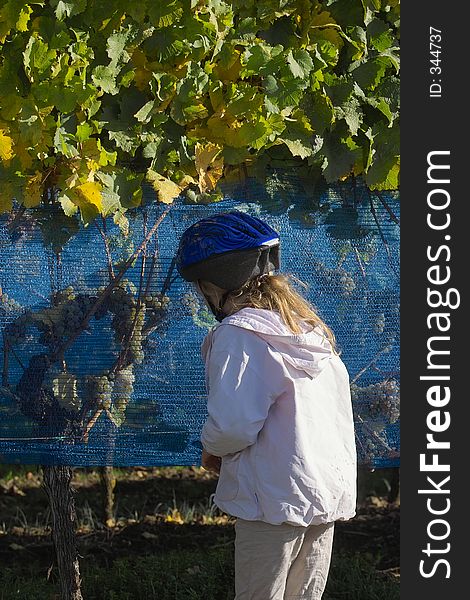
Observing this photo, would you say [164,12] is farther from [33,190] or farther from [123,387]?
[123,387]

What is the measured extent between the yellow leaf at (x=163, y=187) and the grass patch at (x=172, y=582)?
1.74 m

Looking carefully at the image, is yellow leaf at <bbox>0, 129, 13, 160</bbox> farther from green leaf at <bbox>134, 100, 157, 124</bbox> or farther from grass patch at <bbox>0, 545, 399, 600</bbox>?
grass patch at <bbox>0, 545, 399, 600</bbox>

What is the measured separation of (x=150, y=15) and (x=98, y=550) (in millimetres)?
2620

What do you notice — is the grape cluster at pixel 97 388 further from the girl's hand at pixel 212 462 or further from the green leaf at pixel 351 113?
the green leaf at pixel 351 113

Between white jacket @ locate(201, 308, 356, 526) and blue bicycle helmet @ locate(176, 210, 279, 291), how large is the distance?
0.16 meters

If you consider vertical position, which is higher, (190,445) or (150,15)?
(150,15)

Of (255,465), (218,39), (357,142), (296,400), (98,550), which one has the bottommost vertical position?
(98,550)

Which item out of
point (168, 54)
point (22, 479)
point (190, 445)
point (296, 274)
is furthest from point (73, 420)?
point (22, 479)

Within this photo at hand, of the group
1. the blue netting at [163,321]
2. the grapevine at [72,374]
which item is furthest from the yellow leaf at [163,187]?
the grapevine at [72,374]

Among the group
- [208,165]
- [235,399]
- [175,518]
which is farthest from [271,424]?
[175,518]

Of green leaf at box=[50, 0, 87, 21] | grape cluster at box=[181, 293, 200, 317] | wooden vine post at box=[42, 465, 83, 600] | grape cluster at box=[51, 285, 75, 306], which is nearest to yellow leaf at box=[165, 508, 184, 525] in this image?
wooden vine post at box=[42, 465, 83, 600]

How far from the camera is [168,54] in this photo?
334cm

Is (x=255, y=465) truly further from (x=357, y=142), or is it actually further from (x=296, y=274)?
(x=357, y=142)

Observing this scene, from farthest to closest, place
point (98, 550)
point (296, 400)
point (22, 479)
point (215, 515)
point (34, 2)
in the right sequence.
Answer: point (22, 479) < point (215, 515) < point (98, 550) < point (34, 2) < point (296, 400)
